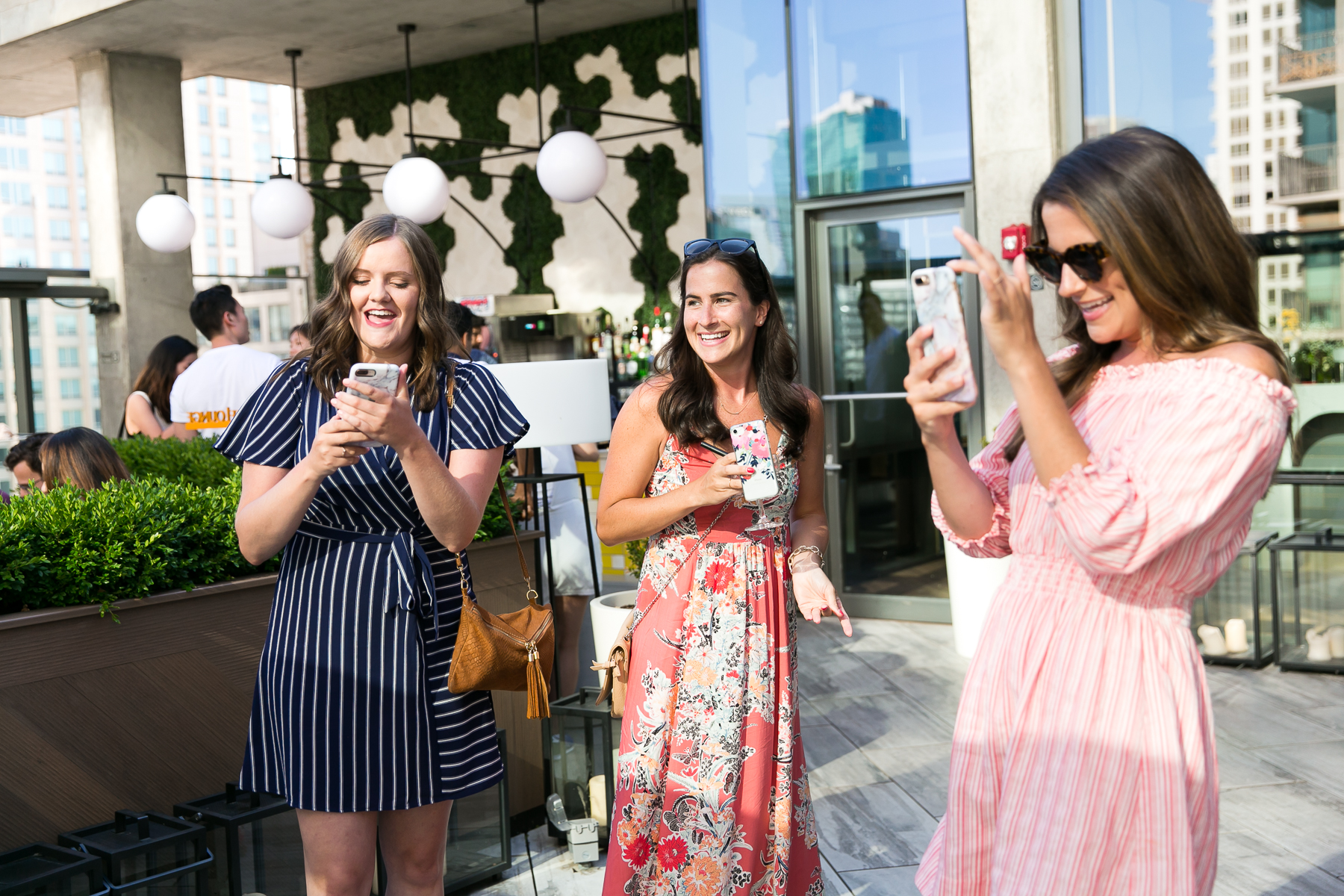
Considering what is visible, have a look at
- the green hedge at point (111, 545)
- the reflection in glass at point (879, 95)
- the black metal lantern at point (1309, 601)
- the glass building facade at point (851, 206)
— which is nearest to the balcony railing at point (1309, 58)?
the reflection in glass at point (879, 95)

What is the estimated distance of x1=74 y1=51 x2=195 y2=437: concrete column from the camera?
9.53 m

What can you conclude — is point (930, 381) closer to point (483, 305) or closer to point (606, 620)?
point (606, 620)

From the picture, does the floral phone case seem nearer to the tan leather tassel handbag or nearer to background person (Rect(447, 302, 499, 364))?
the tan leather tassel handbag

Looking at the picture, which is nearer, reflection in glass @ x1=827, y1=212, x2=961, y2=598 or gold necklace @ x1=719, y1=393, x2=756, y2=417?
gold necklace @ x1=719, y1=393, x2=756, y2=417

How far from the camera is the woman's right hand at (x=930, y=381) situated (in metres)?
1.29

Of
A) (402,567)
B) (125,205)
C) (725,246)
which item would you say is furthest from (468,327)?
(125,205)

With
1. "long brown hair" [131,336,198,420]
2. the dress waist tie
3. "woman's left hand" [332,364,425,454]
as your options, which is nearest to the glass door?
"long brown hair" [131,336,198,420]

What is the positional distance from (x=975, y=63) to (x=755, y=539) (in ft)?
14.1

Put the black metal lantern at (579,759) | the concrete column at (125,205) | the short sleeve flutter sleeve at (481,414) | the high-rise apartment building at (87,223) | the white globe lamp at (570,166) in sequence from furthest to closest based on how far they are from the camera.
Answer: the high-rise apartment building at (87,223), the concrete column at (125,205), the white globe lamp at (570,166), the black metal lantern at (579,759), the short sleeve flutter sleeve at (481,414)

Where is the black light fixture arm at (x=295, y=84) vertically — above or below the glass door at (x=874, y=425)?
above

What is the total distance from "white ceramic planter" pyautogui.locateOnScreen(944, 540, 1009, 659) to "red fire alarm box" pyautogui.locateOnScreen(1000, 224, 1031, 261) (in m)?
1.43

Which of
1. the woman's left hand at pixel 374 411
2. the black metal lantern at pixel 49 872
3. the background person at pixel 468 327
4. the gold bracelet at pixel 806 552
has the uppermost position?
the background person at pixel 468 327

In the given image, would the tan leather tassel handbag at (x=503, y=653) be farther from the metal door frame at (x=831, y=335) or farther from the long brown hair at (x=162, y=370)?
the long brown hair at (x=162, y=370)

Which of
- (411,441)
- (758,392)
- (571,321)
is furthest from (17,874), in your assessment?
(571,321)
